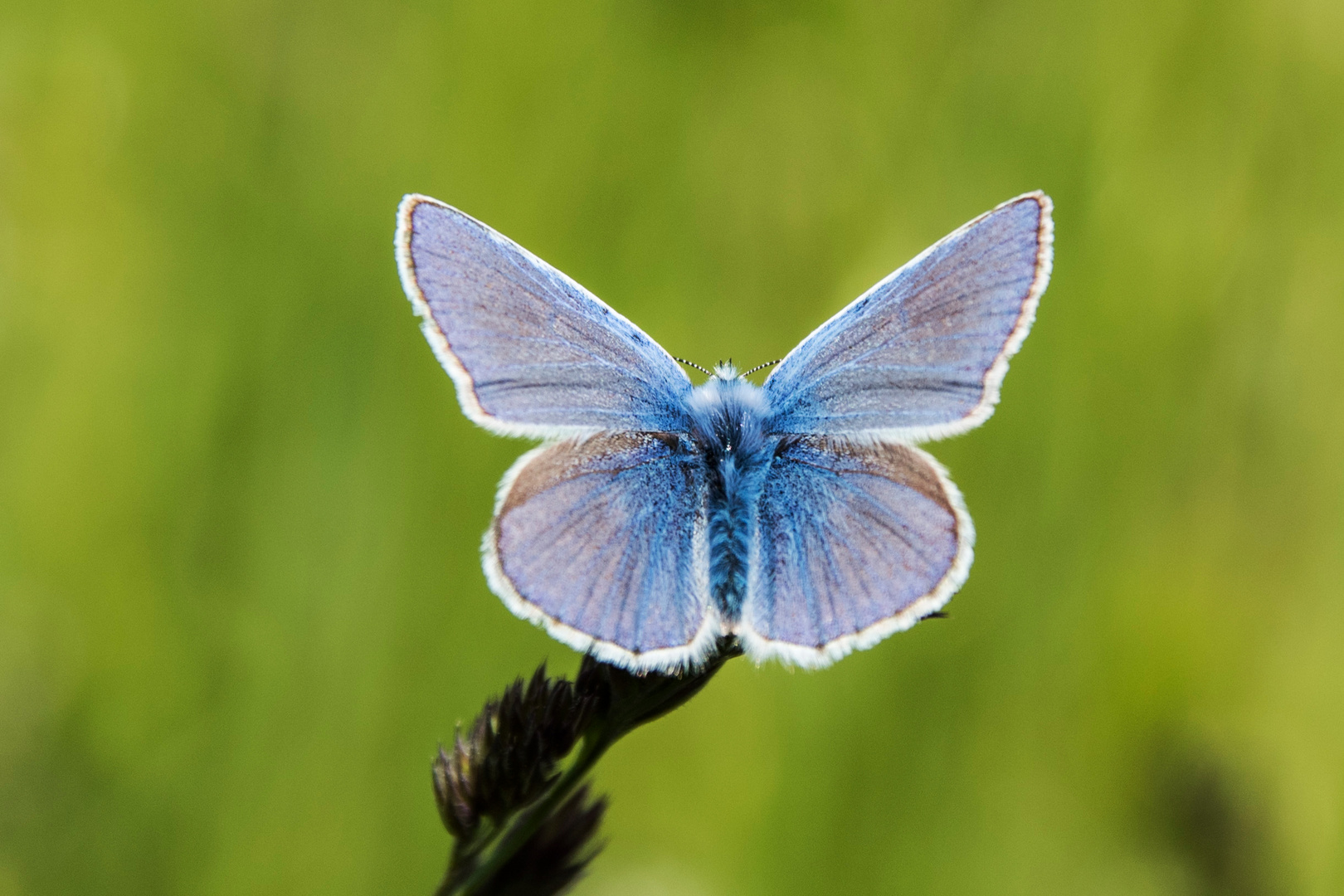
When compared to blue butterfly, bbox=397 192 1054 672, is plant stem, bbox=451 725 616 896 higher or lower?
lower

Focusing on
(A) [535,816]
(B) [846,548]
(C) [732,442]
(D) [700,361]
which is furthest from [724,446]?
(D) [700,361]

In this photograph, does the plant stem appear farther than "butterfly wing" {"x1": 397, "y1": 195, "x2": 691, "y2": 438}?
No

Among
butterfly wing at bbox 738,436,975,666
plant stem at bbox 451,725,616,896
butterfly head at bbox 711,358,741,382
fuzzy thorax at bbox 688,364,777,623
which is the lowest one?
plant stem at bbox 451,725,616,896

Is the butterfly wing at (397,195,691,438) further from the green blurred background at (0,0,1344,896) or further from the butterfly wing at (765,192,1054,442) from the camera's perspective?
the green blurred background at (0,0,1344,896)

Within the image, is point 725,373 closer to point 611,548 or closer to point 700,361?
point 611,548

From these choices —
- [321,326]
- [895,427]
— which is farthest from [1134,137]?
[321,326]

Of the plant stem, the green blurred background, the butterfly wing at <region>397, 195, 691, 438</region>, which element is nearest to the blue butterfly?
the butterfly wing at <region>397, 195, 691, 438</region>
